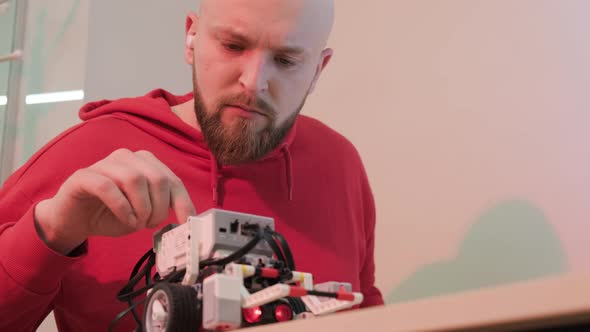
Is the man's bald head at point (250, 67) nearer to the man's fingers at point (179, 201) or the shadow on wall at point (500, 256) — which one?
the man's fingers at point (179, 201)

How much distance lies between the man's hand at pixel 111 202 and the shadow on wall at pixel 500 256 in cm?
88

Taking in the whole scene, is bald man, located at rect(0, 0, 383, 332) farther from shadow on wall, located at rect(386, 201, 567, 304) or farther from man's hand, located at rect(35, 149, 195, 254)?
shadow on wall, located at rect(386, 201, 567, 304)

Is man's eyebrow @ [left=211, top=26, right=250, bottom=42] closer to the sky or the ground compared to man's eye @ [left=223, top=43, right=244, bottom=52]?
closer to the sky

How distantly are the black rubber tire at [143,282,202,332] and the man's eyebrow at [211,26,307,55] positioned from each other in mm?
500

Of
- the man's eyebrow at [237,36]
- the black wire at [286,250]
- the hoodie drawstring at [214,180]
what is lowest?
the hoodie drawstring at [214,180]

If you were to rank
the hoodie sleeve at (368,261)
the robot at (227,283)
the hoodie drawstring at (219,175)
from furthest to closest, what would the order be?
the hoodie sleeve at (368,261) → the hoodie drawstring at (219,175) → the robot at (227,283)

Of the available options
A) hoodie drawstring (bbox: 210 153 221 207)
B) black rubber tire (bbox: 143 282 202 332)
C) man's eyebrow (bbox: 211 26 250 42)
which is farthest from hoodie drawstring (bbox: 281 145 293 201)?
black rubber tire (bbox: 143 282 202 332)

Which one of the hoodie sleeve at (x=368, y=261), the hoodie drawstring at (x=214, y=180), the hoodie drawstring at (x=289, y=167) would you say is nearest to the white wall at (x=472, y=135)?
the hoodie sleeve at (x=368, y=261)

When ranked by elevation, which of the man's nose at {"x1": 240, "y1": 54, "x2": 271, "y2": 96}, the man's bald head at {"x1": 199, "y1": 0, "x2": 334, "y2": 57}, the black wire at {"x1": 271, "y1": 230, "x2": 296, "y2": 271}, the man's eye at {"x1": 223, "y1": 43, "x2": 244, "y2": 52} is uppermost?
the man's bald head at {"x1": 199, "y1": 0, "x2": 334, "y2": 57}

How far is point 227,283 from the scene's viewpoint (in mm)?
553

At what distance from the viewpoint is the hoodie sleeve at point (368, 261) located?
Answer: 1.23m

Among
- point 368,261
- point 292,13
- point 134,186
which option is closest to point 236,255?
point 134,186

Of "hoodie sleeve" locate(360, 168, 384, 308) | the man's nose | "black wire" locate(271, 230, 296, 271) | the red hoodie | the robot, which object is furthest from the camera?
"hoodie sleeve" locate(360, 168, 384, 308)

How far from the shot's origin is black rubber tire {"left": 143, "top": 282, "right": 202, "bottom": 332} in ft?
1.82
